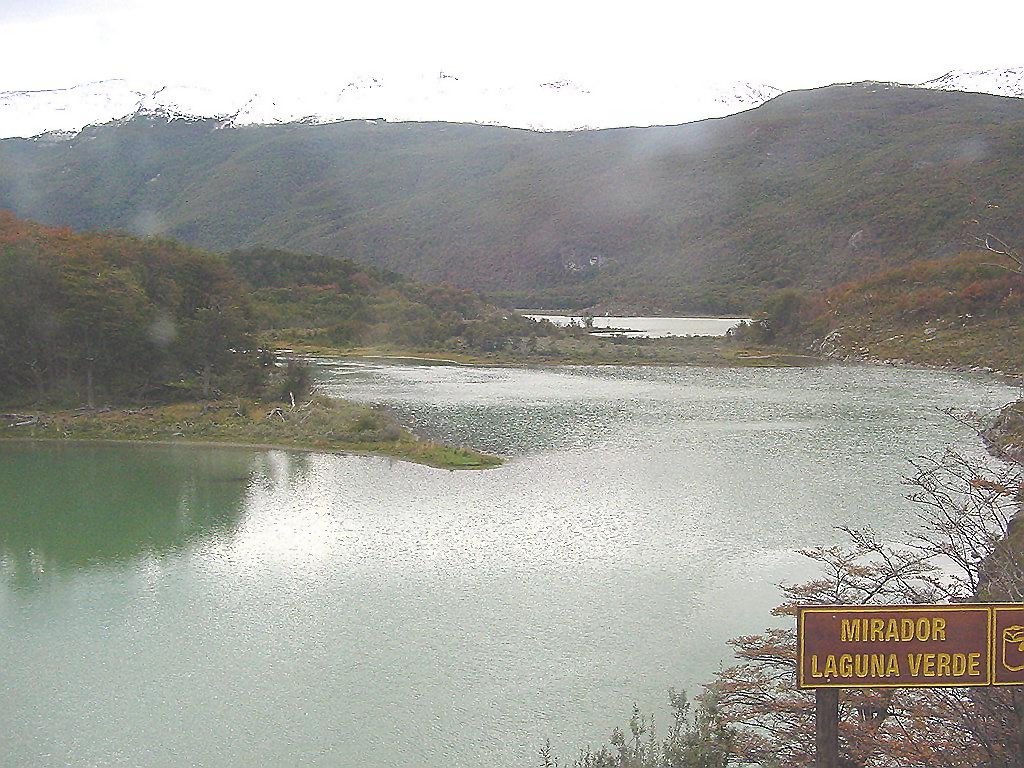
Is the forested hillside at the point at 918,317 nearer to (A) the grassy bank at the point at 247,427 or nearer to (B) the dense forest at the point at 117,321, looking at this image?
(A) the grassy bank at the point at 247,427

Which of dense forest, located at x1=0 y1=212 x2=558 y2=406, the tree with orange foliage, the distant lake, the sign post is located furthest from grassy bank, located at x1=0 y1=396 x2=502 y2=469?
the distant lake

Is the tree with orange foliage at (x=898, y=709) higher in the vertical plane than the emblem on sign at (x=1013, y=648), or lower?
lower

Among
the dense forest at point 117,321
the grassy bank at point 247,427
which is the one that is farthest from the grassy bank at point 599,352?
the grassy bank at point 247,427

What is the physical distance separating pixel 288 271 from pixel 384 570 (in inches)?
2319

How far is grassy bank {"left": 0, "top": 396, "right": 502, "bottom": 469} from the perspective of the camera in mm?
22859

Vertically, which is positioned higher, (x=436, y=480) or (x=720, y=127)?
(x=720, y=127)

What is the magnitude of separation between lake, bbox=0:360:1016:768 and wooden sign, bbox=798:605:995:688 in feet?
12.1

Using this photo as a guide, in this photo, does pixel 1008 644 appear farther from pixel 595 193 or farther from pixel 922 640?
pixel 595 193

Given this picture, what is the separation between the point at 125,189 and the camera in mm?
144875

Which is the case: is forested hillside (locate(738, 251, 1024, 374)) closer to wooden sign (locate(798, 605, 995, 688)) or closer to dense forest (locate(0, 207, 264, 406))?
dense forest (locate(0, 207, 264, 406))

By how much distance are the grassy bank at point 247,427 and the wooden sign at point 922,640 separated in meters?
16.7

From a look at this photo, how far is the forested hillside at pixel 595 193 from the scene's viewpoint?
79438mm

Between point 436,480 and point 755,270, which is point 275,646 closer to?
point 436,480

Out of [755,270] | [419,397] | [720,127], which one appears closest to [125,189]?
[720,127]
